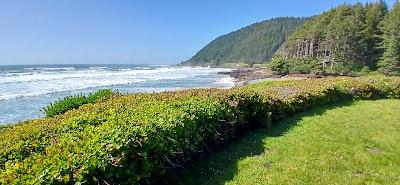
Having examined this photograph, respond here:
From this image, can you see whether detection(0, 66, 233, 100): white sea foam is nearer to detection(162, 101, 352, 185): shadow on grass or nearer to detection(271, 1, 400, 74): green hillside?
detection(271, 1, 400, 74): green hillside

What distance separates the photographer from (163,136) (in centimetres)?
862

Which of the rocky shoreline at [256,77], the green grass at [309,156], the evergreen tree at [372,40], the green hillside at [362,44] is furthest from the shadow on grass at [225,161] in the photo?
the evergreen tree at [372,40]

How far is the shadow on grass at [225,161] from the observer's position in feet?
32.2

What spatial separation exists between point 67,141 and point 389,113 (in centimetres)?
1783

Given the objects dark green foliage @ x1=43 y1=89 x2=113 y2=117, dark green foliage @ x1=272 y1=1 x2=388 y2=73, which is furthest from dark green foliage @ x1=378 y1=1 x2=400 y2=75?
dark green foliage @ x1=43 y1=89 x2=113 y2=117

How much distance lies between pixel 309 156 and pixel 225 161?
2.63 m

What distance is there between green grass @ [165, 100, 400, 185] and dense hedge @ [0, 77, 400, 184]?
77 centimetres

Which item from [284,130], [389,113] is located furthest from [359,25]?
[284,130]

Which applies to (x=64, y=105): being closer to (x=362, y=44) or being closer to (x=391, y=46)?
(x=391, y=46)

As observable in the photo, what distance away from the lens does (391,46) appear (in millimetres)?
73188

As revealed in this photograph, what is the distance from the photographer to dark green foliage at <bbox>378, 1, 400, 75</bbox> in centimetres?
7294

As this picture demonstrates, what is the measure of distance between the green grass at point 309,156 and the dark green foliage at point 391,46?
205 ft

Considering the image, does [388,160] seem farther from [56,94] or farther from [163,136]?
[56,94]

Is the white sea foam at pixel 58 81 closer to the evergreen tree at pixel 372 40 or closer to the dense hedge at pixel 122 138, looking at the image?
the evergreen tree at pixel 372 40
